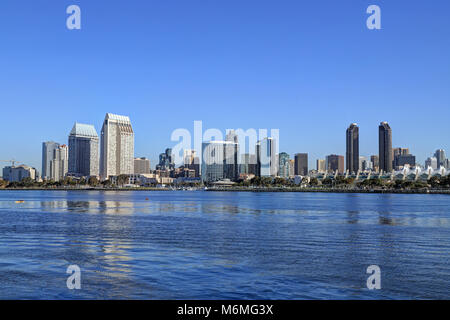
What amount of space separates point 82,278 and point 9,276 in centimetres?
389

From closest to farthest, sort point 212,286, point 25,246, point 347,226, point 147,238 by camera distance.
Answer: point 212,286
point 25,246
point 147,238
point 347,226

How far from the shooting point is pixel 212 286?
2203cm

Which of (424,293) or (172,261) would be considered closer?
(424,293)

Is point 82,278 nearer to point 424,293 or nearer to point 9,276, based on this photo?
point 9,276

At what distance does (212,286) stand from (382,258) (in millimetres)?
13366

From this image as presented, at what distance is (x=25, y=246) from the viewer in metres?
35.1

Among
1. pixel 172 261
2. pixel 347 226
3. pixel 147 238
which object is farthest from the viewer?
pixel 347 226

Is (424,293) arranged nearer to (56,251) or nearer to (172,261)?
(172,261)
